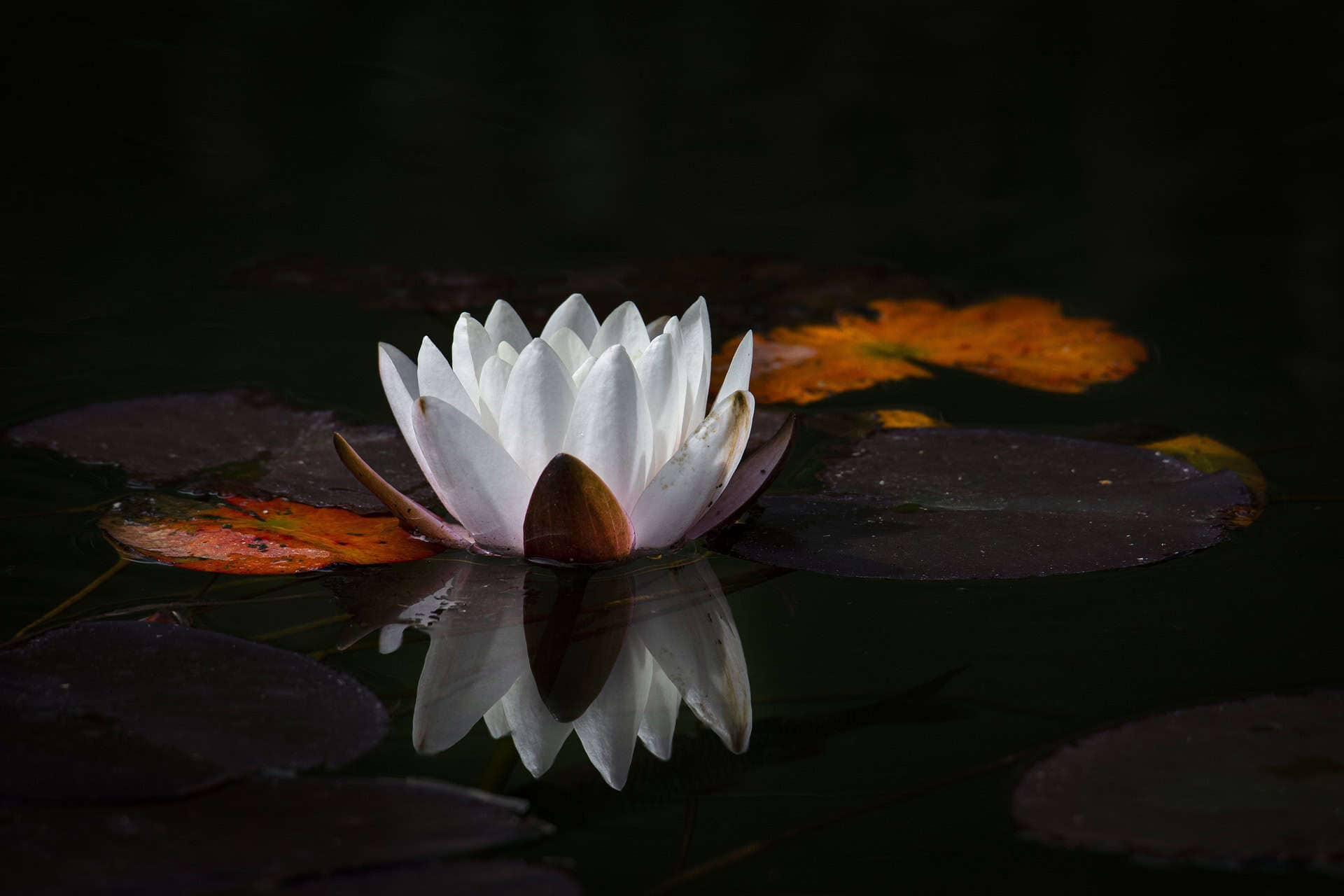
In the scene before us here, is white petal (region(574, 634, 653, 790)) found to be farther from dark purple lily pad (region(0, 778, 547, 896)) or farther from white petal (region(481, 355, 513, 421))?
white petal (region(481, 355, 513, 421))

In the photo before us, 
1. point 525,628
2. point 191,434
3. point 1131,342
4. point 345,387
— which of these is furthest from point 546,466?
point 1131,342

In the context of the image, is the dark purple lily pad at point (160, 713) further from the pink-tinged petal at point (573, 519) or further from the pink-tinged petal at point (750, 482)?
the pink-tinged petal at point (750, 482)

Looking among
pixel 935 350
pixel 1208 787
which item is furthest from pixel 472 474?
pixel 935 350

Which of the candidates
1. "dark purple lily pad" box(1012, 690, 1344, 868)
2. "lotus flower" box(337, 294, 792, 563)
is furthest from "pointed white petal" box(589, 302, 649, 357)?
"dark purple lily pad" box(1012, 690, 1344, 868)

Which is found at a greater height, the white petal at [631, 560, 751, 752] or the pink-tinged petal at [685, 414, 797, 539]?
the pink-tinged petal at [685, 414, 797, 539]

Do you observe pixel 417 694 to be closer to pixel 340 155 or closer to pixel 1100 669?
pixel 1100 669

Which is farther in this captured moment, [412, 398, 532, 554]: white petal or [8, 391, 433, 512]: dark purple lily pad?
[8, 391, 433, 512]: dark purple lily pad
